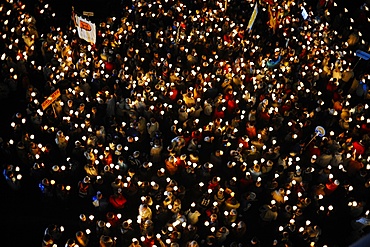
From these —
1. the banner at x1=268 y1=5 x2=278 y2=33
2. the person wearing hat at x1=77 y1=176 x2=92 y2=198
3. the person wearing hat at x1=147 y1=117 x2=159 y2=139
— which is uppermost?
the banner at x1=268 y1=5 x2=278 y2=33

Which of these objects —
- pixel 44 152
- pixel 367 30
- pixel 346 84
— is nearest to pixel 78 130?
pixel 44 152

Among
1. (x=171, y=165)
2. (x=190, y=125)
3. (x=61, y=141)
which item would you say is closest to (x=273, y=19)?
(x=190, y=125)

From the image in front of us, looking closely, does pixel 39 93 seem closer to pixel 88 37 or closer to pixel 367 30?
pixel 88 37

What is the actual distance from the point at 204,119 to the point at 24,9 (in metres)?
7.07

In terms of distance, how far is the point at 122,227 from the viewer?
321 inches

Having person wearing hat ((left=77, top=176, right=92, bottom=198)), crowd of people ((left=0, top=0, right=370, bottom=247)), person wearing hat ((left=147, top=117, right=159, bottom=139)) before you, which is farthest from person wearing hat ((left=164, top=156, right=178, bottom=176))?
person wearing hat ((left=77, top=176, right=92, bottom=198))

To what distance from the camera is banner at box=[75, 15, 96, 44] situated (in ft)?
35.4

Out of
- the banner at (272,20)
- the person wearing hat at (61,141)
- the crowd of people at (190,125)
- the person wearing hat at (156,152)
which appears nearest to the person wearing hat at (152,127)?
the crowd of people at (190,125)

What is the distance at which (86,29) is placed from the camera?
10914 millimetres

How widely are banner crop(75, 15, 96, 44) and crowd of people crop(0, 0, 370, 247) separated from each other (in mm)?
437

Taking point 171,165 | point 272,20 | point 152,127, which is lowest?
point 171,165

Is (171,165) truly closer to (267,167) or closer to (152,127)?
(152,127)

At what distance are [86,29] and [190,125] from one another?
3859 millimetres

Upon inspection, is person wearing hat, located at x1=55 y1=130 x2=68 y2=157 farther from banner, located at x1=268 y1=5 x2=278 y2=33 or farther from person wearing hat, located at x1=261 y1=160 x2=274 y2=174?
banner, located at x1=268 y1=5 x2=278 y2=33
